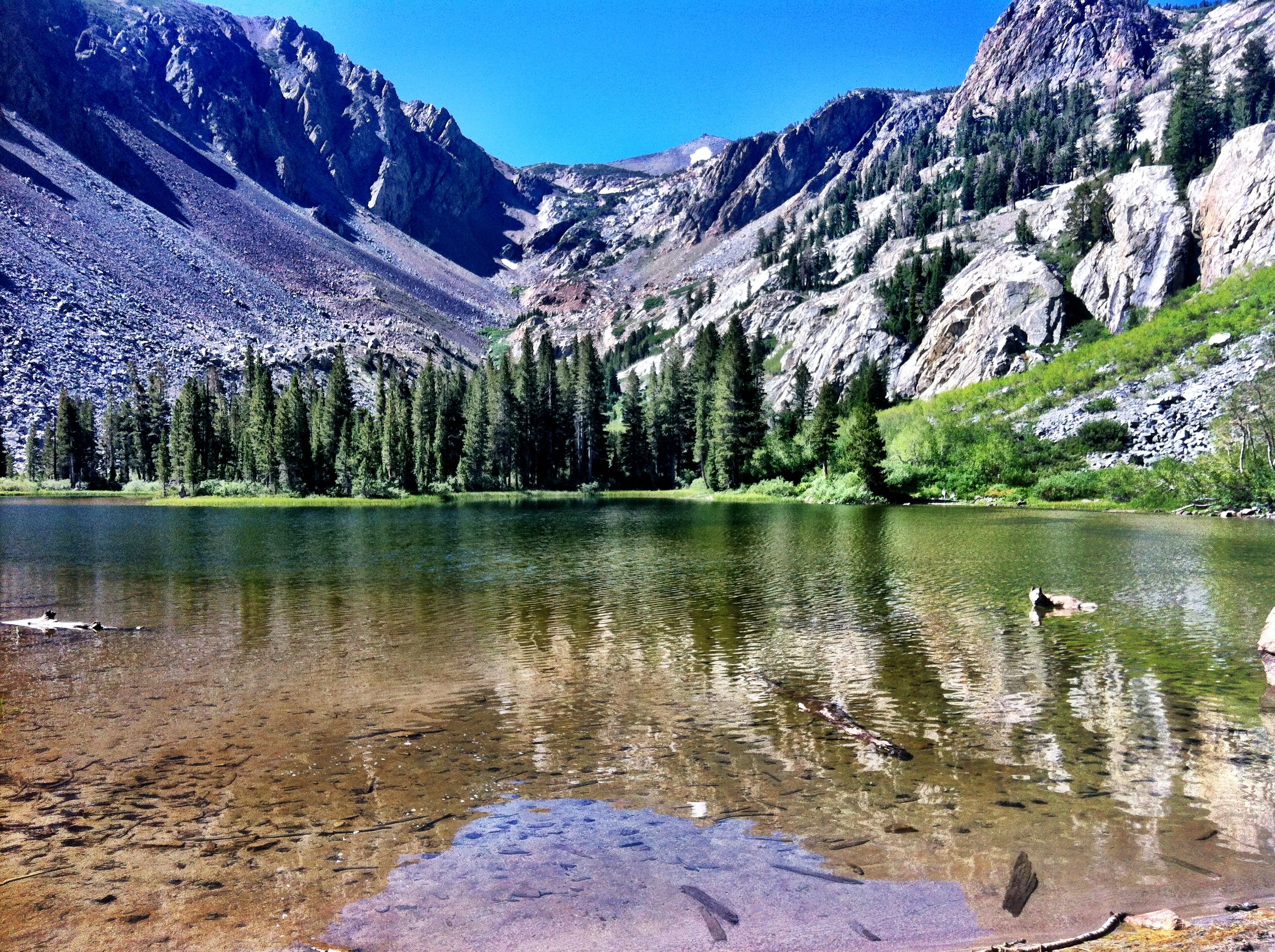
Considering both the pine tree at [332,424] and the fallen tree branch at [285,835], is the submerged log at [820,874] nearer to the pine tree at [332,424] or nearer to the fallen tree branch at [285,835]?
the fallen tree branch at [285,835]

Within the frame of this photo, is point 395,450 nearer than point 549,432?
Yes

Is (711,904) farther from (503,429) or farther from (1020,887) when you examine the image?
(503,429)

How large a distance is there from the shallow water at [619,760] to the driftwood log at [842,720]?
10.0 inches

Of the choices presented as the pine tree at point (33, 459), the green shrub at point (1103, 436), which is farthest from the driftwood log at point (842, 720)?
the pine tree at point (33, 459)

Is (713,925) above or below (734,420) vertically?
below

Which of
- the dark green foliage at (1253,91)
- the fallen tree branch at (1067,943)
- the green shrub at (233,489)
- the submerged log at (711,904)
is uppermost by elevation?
the dark green foliage at (1253,91)

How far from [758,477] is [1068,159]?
151694 mm

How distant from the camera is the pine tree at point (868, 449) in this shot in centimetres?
7381

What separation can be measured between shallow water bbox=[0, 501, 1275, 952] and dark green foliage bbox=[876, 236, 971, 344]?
134 metres

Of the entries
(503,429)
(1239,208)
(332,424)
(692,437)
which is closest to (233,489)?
(332,424)

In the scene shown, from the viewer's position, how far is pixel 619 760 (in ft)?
33.7

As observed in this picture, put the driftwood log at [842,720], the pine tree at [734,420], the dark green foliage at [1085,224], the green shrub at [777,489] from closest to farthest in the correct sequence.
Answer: the driftwood log at [842,720], the green shrub at [777,489], the pine tree at [734,420], the dark green foliage at [1085,224]

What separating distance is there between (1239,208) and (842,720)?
129 meters

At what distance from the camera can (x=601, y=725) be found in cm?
1172
